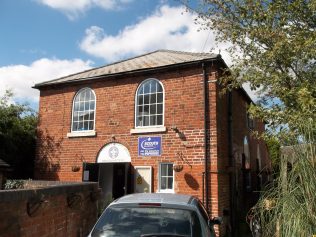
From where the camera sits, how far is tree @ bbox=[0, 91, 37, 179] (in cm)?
1558

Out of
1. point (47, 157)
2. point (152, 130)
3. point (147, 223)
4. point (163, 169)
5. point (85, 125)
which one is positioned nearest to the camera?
point (147, 223)

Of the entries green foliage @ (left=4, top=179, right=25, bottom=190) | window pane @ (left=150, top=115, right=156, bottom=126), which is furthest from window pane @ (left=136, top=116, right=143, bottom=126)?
green foliage @ (left=4, top=179, right=25, bottom=190)

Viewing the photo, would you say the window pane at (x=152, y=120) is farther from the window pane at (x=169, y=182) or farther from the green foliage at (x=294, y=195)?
the green foliage at (x=294, y=195)

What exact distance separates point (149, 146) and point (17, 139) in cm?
637

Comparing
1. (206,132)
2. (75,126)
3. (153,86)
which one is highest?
(153,86)

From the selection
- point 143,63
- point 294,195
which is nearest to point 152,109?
point 143,63

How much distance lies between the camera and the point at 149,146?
13.6 metres

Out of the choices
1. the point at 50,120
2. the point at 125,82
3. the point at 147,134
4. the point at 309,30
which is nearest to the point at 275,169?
the point at 309,30

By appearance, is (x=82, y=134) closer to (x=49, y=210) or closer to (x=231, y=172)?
(x=231, y=172)

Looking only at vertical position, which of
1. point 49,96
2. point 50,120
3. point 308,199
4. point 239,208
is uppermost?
point 49,96

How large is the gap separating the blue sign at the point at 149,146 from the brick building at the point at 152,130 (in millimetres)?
36

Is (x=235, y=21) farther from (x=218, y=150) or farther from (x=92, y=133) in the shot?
(x=92, y=133)

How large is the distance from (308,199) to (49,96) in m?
14.0

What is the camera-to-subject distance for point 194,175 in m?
12.5
